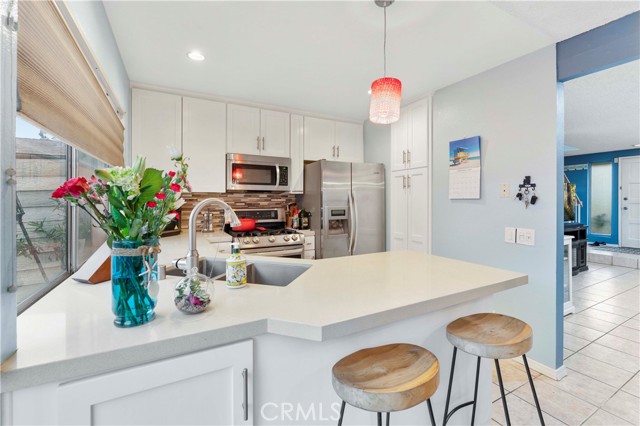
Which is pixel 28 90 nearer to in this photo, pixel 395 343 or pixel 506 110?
pixel 395 343

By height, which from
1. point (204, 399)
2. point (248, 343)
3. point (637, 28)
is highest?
point (637, 28)

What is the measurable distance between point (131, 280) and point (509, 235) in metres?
2.64

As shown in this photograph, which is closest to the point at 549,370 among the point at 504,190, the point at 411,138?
the point at 504,190

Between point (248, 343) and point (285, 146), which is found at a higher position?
point (285, 146)

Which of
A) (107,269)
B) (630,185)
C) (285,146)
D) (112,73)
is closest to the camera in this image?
(107,269)

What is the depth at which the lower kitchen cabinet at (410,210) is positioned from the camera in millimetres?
3277

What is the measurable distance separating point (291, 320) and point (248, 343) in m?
0.16

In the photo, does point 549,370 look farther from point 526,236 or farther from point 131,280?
point 131,280

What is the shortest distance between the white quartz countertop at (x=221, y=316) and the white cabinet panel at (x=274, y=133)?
7.97ft

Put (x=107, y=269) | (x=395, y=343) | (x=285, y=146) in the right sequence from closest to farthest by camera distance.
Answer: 1. (x=395, y=343)
2. (x=107, y=269)
3. (x=285, y=146)

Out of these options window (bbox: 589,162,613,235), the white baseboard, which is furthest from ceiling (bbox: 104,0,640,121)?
window (bbox: 589,162,613,235)

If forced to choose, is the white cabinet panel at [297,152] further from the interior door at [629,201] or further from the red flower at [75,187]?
the interior door at [629,201]

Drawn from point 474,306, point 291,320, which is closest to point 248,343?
point 291,320

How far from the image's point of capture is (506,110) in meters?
2.47
